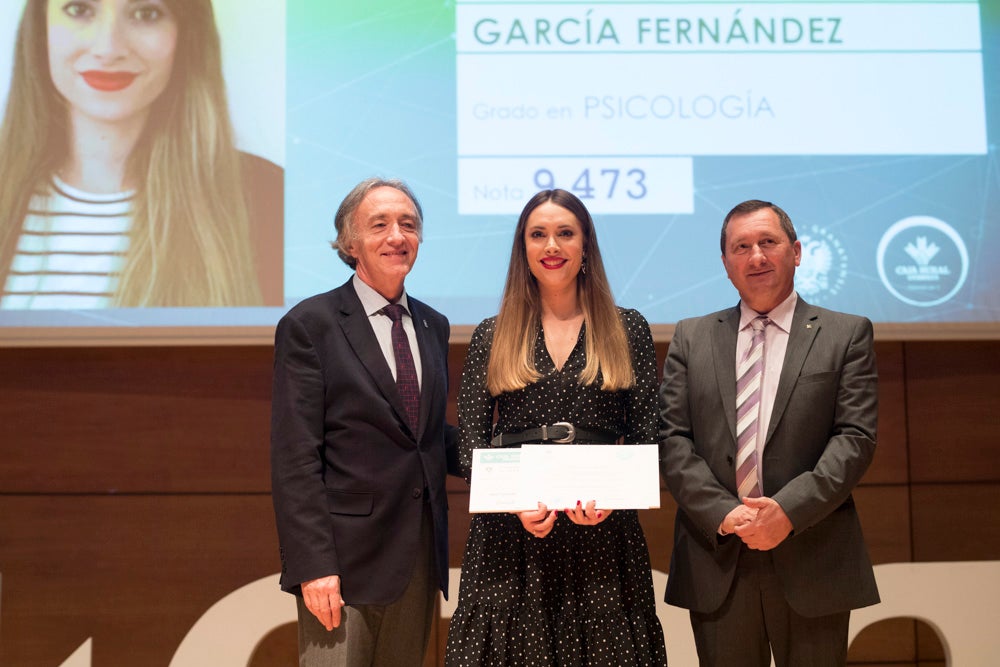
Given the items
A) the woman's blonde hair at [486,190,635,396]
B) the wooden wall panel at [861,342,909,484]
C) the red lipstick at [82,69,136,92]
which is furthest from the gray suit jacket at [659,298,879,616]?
the red lipstick at [82,69,136,92]

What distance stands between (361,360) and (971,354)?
266cm

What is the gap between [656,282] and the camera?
3.39 meters

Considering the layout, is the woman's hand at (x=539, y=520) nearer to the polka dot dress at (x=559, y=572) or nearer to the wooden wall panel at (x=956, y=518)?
the polka dot dress at (x=559, y=572)

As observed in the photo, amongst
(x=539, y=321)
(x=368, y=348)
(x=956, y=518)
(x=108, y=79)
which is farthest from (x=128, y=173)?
(x=956, y=518)

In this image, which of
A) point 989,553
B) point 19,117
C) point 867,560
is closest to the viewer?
point 867,560

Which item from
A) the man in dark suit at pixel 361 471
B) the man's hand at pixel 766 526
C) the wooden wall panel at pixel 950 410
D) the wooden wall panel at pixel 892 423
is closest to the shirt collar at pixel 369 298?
the man in dark suit at pixel 361 471

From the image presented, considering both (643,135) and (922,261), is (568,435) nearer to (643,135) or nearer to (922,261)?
(643,135)

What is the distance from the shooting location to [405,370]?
92.4 inches

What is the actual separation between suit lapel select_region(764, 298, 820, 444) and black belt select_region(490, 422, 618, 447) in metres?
0.44

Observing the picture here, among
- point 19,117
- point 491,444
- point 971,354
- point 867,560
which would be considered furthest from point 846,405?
point 19,117

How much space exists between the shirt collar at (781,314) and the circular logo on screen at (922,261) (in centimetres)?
119

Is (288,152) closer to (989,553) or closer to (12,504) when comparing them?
(12,504)

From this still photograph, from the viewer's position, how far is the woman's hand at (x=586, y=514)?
200cm

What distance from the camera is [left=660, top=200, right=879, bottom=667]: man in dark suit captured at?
2.18 meters
